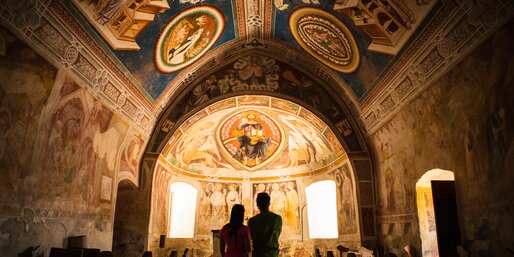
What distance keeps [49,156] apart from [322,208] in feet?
43.4

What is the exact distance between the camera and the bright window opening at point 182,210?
1786 cm

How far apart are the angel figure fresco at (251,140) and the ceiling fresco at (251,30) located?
19.7 ft

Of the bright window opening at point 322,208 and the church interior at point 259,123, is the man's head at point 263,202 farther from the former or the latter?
the bright window opening at point 322,208

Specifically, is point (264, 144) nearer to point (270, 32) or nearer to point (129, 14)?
point (270, 32)

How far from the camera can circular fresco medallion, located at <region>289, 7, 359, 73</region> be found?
1050 centimetres

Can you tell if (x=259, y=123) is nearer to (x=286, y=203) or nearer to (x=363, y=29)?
(x=286, y=203)

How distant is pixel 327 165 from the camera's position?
16312 millimetres

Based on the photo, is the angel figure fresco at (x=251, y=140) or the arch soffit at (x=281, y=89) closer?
the arch soffit at (x=281, y=89)

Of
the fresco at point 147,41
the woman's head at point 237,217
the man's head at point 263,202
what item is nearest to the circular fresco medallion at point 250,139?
the fresco at point 147,41

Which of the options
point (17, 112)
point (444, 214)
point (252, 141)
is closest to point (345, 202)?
point (252, 141)

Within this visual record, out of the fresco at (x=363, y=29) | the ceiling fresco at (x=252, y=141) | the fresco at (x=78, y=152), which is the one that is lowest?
the fresco at (x=78, y=152)

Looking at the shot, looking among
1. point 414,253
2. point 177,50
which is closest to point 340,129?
point 414,253

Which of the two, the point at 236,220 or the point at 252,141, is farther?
the point at 252,141

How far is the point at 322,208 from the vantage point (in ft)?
58.7
